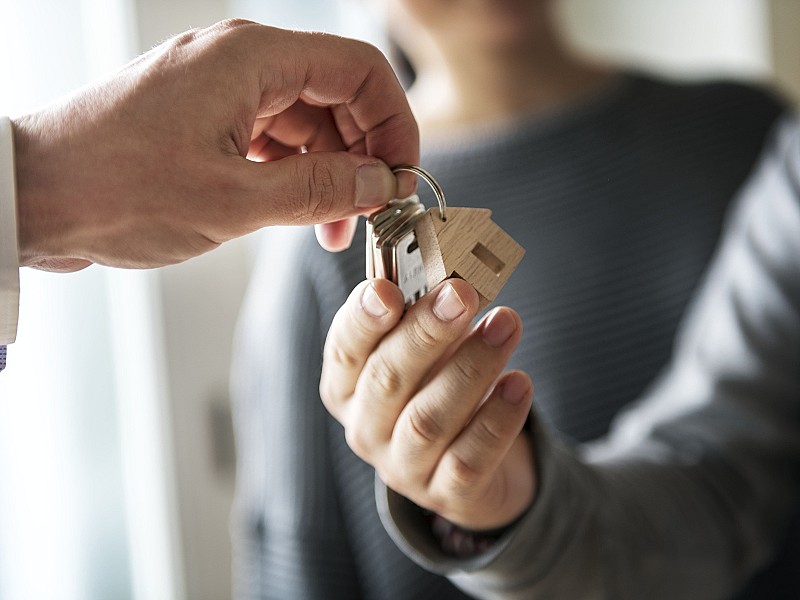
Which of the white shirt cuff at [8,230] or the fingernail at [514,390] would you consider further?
the fingernail at [514,390]

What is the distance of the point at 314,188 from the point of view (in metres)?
0.46

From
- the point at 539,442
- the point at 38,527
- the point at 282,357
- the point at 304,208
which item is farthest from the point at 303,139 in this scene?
the point at 38,527

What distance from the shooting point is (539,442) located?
604 millimetres

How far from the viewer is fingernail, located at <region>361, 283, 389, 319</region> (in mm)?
466

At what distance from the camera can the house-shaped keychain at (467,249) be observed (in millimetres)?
473

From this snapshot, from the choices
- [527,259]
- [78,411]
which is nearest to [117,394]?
[78,411]

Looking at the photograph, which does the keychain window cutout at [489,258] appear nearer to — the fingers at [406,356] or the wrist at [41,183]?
the fingers at [406,356]

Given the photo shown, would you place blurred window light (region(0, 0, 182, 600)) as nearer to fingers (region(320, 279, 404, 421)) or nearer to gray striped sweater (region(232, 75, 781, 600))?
gray striped sweater (region(232, 75, 781, 600))

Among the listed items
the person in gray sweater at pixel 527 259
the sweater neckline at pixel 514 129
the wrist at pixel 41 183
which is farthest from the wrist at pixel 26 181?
the sweater neckline at pixel 514 129

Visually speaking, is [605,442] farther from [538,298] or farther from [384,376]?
[384,376]

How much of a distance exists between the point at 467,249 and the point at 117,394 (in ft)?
2.94

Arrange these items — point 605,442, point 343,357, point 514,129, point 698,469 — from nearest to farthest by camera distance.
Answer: point 343,357 → point 698,469 → point 605,442 → point 514,129

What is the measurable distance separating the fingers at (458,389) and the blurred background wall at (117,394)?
660 mm

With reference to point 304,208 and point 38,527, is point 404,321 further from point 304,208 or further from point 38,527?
point 38,527
